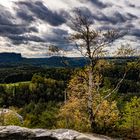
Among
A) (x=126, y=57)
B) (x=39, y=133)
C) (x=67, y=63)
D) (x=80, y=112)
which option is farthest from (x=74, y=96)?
(x=39, y=133)

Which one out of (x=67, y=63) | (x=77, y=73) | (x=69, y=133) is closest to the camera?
(x=69, y=133)

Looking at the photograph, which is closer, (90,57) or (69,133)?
(69,133)

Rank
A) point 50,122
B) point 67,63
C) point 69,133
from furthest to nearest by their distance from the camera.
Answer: point 50,122
point 67,63
point 69,133

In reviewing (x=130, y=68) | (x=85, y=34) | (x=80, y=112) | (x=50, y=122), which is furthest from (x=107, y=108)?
(x=50, y=122)

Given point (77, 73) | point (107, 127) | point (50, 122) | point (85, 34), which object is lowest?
point (50, 122)

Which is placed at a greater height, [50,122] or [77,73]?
[77,73]

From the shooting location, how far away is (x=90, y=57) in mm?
50562

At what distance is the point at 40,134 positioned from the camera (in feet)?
130

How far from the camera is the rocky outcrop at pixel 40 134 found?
36.9 metres

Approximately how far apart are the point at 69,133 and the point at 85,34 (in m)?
17.2

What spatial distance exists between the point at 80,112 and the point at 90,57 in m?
11.9

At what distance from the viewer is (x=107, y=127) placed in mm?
48406

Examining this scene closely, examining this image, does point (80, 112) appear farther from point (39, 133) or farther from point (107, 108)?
point (39, 133)

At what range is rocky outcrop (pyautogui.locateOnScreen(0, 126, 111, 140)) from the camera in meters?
36.9
